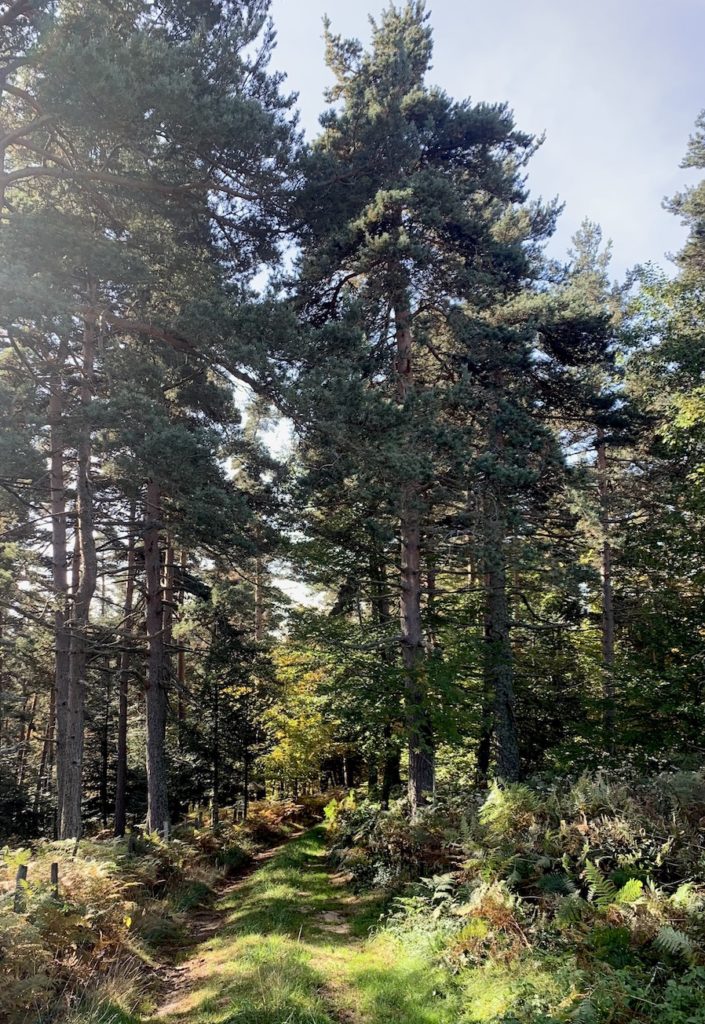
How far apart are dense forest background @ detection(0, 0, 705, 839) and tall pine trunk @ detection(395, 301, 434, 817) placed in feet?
0.19

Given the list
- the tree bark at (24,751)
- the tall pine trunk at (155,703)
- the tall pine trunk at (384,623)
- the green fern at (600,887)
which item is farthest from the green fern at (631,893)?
the tree bark at (24,751)

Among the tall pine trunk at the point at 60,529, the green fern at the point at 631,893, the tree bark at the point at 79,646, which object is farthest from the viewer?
the tree bark at the point at 79,646

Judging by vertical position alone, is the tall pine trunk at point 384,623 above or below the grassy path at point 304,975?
above

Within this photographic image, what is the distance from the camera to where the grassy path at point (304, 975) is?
516 cm

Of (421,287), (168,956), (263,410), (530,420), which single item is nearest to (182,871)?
(168,956)

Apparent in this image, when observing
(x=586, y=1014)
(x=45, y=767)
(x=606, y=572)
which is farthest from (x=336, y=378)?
(x=45, y=767)

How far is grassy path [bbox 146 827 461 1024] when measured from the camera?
5160mm

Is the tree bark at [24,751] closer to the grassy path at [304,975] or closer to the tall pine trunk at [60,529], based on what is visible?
the tall pine trunk at [60,529]

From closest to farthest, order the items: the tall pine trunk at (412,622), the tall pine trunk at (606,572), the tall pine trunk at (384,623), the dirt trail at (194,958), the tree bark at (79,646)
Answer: the dirt trail at (194,958), the tree bark at (79,646), the tall pine trunk at (412,622), the tall pine trunk at (384,623), the tall pine trunk at (606,572)

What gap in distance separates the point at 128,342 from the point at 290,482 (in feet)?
14.5

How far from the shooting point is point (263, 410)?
11734 millimetres

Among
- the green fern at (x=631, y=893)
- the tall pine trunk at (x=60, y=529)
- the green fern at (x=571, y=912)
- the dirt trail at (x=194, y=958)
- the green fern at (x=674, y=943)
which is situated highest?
the tall pine trunk at (x=60, y=529)

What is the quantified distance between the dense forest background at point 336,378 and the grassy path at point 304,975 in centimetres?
333

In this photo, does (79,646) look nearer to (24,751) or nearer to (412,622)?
(412,622)
